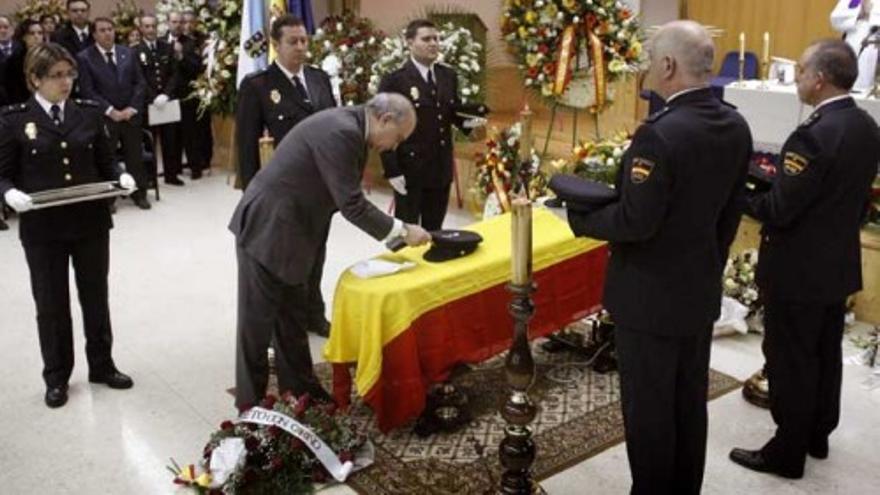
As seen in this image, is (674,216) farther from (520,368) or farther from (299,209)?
(299,209)

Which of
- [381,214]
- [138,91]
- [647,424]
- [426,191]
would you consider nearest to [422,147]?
[426,191]

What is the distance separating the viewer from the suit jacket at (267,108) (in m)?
4.34

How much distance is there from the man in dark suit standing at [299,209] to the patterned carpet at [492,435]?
0.61 meters

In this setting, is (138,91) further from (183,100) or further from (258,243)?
(258,243)

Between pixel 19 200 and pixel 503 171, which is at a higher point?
pixel 19 200

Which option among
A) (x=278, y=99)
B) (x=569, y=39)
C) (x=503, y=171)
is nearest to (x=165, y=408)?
(x=278, y=99)

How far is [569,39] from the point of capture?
6129 millimetres

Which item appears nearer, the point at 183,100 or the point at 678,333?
the point at 678,333

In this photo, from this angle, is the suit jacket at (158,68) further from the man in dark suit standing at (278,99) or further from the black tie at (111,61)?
the man in dark suit standing at (278,99)

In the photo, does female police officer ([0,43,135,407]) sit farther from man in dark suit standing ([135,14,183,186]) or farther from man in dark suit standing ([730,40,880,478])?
man in dark suit standing ([135,14,183,186])

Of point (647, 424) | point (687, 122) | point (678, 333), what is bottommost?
point (647, 424)

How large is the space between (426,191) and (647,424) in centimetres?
259

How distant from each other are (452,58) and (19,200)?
4.30m

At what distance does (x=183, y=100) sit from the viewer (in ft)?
27.1
